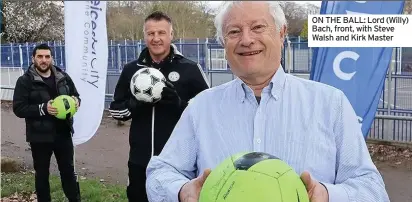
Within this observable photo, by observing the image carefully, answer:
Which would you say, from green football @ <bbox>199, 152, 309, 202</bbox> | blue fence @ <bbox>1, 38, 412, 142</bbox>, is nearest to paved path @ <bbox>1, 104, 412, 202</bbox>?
blue fence @ <bbox>1, 38, 412, 142</bbox>

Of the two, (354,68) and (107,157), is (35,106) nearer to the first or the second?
(107,157)

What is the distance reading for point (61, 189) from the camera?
21.8 feet

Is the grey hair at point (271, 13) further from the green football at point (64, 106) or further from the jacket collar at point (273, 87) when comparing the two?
the green football at point (64, 106)

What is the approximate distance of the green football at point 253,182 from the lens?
56.2 inches

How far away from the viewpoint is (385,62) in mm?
5859

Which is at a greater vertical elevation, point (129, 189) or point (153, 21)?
point (153, 21)

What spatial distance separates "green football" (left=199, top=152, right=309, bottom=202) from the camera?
1428 mm

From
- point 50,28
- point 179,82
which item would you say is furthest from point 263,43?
point 50,28

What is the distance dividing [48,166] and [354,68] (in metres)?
3.75

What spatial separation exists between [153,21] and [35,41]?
11688 millimetres

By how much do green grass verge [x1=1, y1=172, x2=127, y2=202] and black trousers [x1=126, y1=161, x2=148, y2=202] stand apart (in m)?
2.11

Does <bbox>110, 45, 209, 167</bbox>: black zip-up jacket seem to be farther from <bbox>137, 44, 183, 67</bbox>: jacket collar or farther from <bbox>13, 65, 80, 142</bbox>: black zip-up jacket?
<bbox>13, 65, 80, 142</bbox>: black zip-up jacket

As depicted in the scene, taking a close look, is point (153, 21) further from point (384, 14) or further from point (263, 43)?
point (384, 14)
